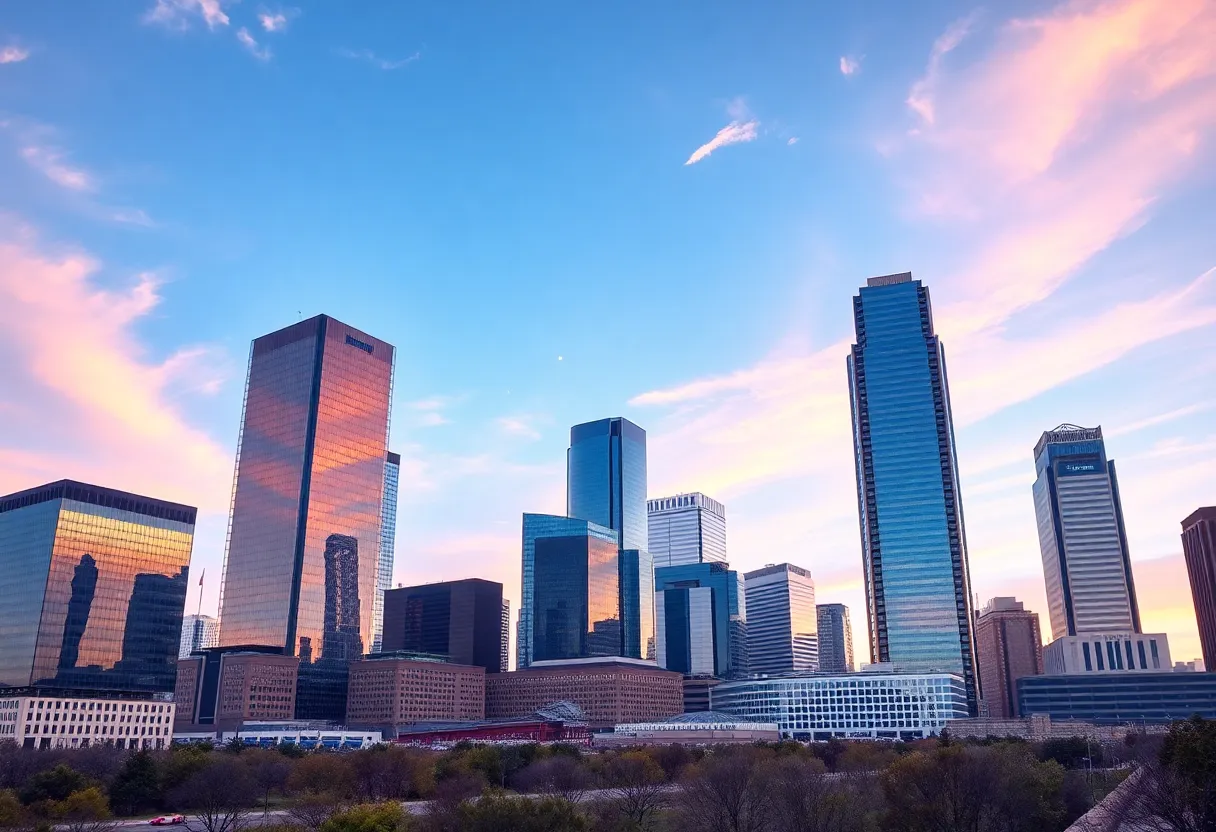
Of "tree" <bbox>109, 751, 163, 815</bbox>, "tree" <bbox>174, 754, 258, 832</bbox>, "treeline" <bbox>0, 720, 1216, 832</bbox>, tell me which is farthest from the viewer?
"tree" <bbox>109, 751, 163, 815</bbox>

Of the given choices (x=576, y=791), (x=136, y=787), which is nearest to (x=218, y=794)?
(x=136, y=787)

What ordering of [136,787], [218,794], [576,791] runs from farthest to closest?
[576,791], [136,787], [218,794]

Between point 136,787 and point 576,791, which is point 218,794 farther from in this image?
point 576,791

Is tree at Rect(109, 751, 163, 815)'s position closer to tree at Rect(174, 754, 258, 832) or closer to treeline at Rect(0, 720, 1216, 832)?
treeline at Rect(0, 720, 1216, 832)

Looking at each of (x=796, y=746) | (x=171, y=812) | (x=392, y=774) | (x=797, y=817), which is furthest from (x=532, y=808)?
(x=796, y=746)

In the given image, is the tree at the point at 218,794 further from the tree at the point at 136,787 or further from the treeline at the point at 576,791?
the tree at the point at 136,787

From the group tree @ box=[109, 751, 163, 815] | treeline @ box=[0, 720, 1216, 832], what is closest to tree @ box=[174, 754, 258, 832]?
treeline @ box=[0, 720, 1216, 832]
